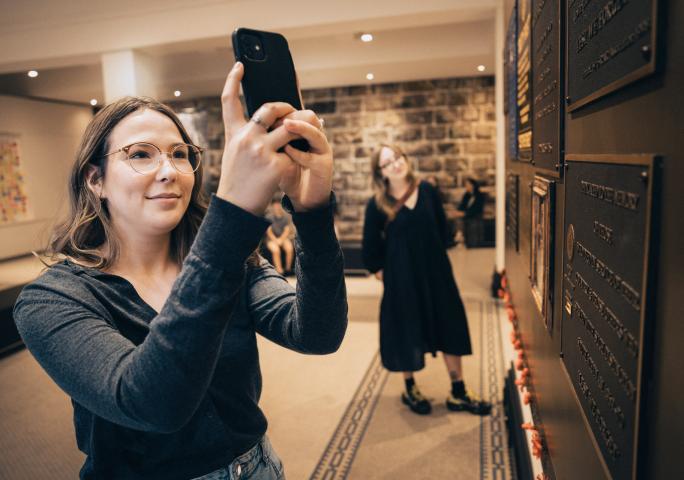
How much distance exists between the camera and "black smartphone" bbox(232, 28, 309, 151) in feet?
2.64

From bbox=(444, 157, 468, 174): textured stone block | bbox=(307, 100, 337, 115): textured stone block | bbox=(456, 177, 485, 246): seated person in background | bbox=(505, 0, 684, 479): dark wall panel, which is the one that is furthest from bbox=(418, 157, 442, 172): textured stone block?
bbox=(505, 0, 684, 479): dark wall panel

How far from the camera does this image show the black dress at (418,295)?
3.48m

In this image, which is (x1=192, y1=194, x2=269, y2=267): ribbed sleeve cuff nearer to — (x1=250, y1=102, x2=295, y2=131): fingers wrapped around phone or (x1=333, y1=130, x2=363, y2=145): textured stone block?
(x1=250, y1=102, x2=295, y2=131): fingers wrapped around phone

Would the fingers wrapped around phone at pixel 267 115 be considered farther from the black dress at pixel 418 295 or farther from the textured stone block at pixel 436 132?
the textured stone block at pixel 436 132

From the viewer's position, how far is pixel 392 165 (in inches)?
140

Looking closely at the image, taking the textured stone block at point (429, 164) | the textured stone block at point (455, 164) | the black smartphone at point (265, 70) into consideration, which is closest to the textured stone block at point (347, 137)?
the textured stone block at point (429, 164)

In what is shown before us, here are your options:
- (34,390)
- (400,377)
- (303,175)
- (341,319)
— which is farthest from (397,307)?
(34,390)

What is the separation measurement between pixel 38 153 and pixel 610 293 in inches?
514

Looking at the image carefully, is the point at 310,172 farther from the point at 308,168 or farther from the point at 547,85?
the point at 547,85

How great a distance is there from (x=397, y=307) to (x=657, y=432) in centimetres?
293

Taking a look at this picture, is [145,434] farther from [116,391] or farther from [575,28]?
[575,28]

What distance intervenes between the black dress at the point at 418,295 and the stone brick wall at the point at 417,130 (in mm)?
6767

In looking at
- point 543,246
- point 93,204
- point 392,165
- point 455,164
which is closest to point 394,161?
point 392,165

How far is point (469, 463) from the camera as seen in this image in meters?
2.98
